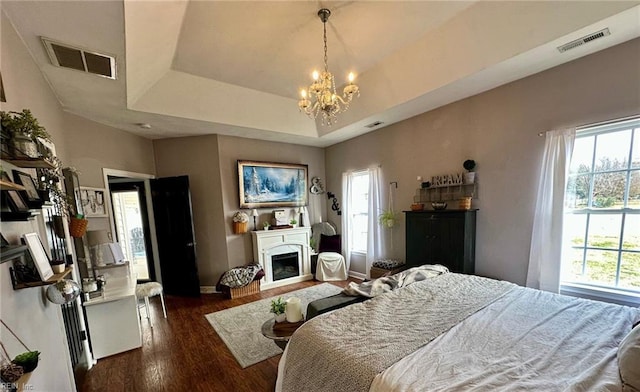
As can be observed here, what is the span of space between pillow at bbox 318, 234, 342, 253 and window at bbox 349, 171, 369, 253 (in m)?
0.29

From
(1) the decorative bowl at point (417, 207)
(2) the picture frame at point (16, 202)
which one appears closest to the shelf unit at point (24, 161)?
(2) the picture frame at point (16, 202)

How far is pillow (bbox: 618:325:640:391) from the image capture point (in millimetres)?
895

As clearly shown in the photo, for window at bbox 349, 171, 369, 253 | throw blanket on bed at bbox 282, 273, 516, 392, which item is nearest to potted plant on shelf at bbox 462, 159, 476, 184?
throw blanket on bed at bbox 282, 273, 516, 392

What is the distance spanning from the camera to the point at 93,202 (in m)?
3.05

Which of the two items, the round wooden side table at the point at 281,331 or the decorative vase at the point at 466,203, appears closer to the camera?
the round wooden side table at the point at 281,331

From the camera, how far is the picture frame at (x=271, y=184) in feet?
14.4

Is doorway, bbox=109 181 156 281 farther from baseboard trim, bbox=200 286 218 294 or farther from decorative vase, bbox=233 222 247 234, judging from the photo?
decorative vase, bbox=233 222 247 234

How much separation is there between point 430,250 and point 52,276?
11.7 ft

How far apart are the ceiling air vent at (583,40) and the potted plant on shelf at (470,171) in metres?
1.27

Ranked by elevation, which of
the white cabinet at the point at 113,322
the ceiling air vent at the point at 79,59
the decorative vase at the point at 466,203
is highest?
the ceiling air vent at the point at 79,59

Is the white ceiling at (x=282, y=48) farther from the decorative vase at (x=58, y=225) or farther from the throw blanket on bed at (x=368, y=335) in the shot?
the throw blanket on bed at (x=368, y=335)

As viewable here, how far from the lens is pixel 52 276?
1.41m

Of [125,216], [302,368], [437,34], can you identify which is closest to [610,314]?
[302,368]

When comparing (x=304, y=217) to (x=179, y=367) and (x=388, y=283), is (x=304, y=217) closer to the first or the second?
(x=388, y=283)
